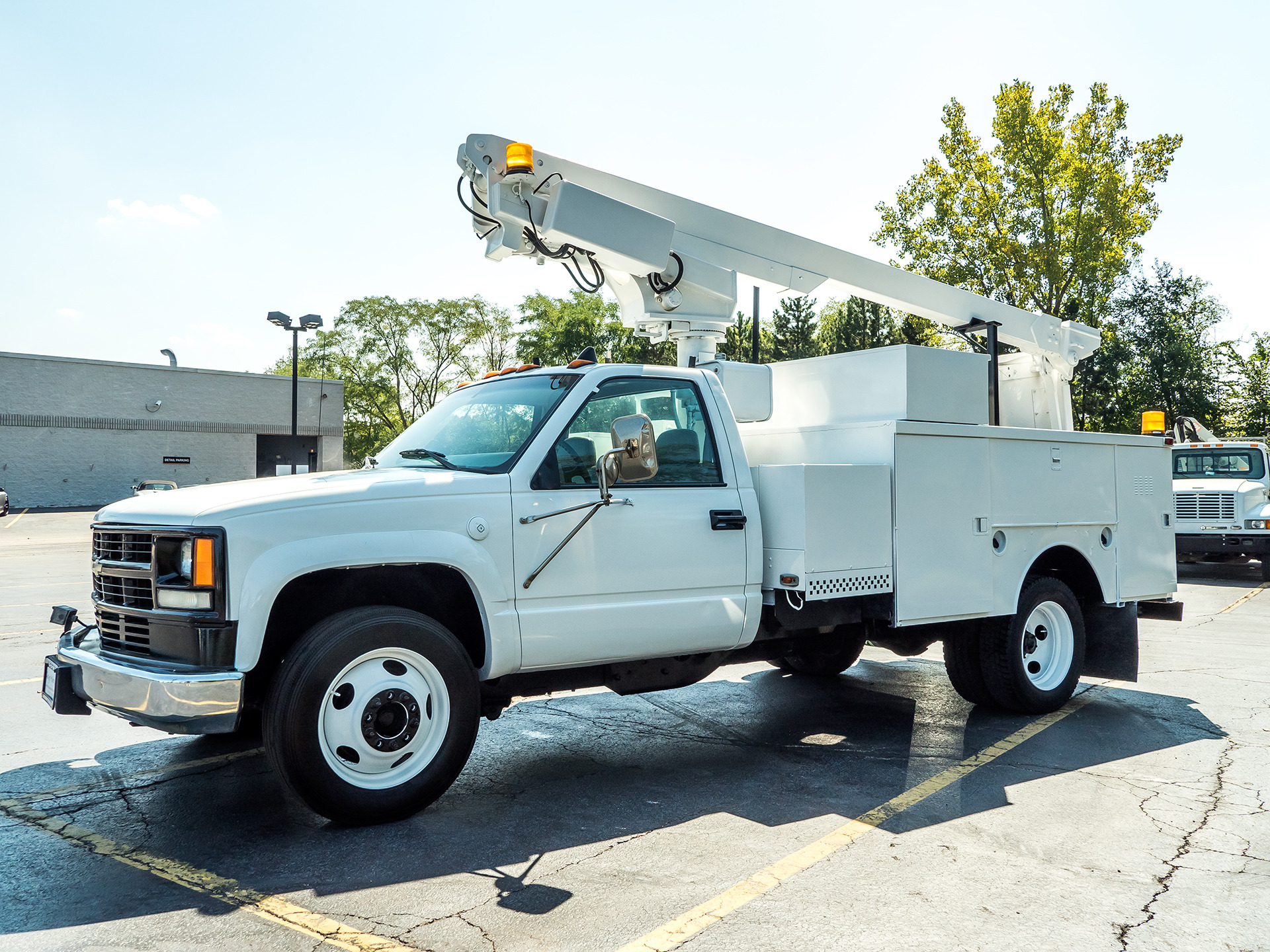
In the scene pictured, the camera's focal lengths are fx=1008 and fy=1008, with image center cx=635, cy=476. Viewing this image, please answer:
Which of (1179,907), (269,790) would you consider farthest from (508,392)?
(1179,907)

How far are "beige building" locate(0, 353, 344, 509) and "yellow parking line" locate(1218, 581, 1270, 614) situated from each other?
38931 millimetres

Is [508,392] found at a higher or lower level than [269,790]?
higher

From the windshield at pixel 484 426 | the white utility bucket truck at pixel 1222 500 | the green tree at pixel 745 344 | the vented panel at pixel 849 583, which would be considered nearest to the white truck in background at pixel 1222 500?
the white utility bucket truck at pixel 1222 500

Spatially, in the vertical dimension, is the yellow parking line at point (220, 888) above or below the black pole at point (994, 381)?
below

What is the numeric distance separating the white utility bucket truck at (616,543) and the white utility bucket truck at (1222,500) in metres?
10.4

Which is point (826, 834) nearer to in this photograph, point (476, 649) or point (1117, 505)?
point (476, 649)

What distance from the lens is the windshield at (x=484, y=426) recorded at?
5043mm

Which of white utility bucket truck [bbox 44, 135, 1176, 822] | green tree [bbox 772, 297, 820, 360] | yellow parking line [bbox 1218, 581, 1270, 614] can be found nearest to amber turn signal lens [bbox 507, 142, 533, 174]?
white utility bucket truck [bbox 44, 135, 1176, 822]

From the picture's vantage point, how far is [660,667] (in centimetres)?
548

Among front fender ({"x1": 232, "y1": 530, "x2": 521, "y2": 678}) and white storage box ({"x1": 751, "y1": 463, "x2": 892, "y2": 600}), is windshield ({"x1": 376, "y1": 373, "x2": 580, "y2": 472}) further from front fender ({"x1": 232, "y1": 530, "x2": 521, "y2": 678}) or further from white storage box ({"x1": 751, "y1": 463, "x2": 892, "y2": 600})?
white storage box ({"x1": 751, "y1": 463, "x2": 892, "y2": 600})

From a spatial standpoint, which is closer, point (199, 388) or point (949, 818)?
point (949, 818)

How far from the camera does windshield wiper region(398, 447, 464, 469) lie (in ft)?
16.6

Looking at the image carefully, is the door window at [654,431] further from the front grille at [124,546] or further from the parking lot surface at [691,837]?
the front grille at [124,546]

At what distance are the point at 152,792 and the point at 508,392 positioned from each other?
106 inches
